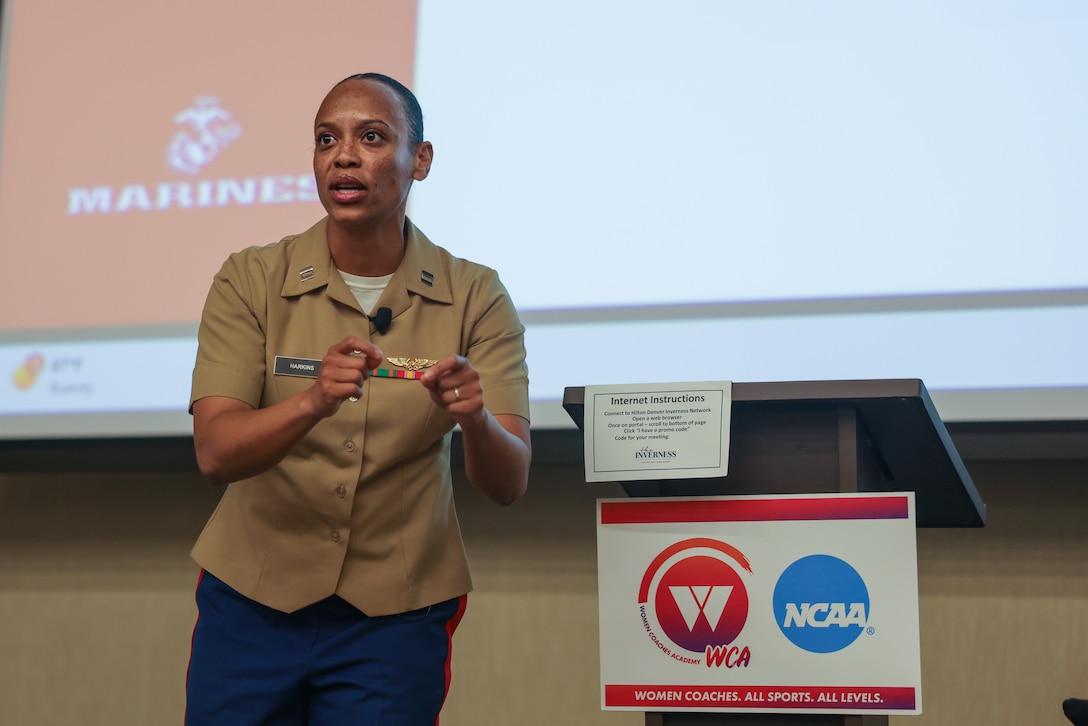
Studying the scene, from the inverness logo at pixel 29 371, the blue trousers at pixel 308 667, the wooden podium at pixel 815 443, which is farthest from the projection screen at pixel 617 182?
the blue trousers at pixel 308 667

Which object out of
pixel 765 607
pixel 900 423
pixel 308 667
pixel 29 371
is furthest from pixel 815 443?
pixel 29 371

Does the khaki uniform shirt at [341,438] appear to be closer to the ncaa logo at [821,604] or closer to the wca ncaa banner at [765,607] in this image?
the wca ncaa banner at [765,607]

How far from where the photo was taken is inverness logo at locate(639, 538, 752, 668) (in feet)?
4.04

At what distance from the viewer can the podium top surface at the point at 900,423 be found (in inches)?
46.7

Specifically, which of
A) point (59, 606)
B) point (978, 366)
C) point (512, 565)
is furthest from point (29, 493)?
point (978, 366)

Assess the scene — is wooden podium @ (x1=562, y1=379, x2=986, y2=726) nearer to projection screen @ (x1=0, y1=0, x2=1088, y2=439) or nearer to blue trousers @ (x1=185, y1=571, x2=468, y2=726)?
blue trousers @ (x1=185, y1=571, x2=468, y2=726)

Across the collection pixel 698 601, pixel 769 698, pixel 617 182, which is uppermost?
pixel 617 182

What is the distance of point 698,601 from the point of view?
124 cm

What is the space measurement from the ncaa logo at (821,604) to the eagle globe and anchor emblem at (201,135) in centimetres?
202

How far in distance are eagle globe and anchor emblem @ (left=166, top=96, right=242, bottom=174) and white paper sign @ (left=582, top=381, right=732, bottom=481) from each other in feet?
5.88

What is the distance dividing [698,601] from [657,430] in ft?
0.67

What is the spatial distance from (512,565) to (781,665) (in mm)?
1522

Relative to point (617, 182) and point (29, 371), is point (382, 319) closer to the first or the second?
point (617, 182)

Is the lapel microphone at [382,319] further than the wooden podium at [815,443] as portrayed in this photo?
Yes
